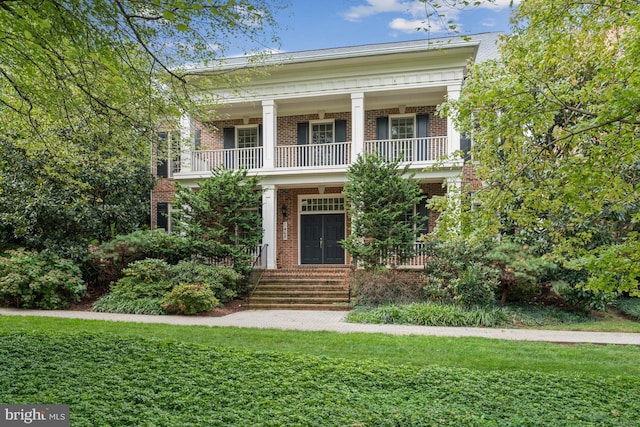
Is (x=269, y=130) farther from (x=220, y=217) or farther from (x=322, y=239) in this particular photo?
(x=322, y=239)

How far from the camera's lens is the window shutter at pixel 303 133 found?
52.3 ft

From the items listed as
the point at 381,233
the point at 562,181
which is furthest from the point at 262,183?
the point at 562,181

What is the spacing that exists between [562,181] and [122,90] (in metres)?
5.70

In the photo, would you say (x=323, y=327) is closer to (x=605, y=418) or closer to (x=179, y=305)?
(x=179, y=305)

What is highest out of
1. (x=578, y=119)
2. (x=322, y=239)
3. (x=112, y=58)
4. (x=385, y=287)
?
(x=112, y=58)

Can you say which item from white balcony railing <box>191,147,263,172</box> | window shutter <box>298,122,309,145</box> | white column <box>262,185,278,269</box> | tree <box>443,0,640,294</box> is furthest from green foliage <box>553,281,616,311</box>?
white balcony railing <box>191,147,263,172</box>

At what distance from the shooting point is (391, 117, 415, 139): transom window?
50.5 feet

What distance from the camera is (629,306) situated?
11.0m

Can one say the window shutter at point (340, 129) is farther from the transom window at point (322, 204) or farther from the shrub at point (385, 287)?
the shrub at point (385, 287)

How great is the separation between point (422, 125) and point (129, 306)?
36.3 ft

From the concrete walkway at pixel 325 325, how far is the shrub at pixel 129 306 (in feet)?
1.22

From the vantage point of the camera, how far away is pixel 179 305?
33.7 feet

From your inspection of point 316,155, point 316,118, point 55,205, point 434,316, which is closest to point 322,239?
point 316,155
